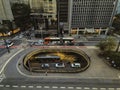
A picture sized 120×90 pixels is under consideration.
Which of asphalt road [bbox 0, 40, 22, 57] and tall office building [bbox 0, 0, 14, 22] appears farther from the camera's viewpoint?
tall office building [bbox 0, 0, 14, 22]

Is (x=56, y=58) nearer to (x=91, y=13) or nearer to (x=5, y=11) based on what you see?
(x=91, y=13)

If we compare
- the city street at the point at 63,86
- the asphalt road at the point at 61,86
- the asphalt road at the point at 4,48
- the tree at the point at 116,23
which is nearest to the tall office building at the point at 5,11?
the asphalt road at the point at 4,48

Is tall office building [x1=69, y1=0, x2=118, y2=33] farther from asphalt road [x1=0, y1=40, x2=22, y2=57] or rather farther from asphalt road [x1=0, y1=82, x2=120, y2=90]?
asphalt road [x1=0, y1=82, x2=120, y2=90]

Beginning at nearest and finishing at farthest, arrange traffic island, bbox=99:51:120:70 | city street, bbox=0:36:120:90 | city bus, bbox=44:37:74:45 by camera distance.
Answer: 1. city street, bbox=0:36:120:90
2. traffic island, bbox=99:51:120:70
3. city bus, bbox=44:37:74:45

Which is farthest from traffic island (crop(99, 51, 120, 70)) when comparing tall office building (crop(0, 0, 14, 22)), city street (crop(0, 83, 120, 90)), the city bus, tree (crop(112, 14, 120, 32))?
tall office building (crop(0, 0, 14, 22))

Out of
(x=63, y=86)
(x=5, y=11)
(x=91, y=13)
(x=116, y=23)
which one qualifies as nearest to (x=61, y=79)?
(x=63, y=86)

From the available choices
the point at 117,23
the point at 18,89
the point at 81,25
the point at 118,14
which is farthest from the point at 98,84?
the point at 118,14

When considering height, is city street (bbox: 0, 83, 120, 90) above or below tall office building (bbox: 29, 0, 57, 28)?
below

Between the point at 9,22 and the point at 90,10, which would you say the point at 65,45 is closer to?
the point at 90,10
